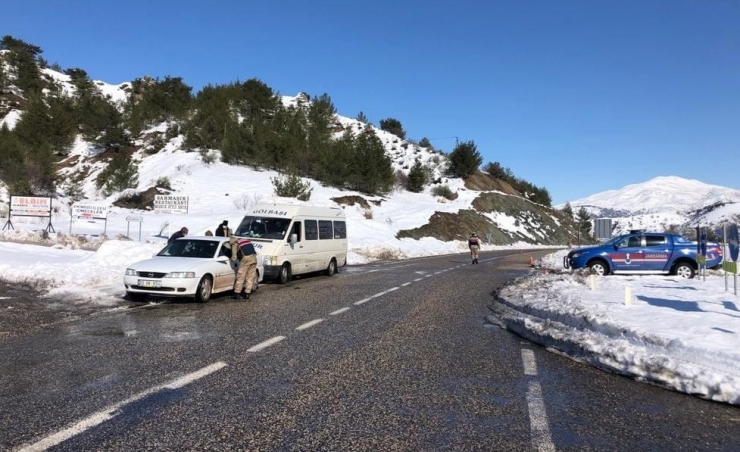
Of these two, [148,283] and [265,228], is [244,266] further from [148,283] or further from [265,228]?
[265,228]

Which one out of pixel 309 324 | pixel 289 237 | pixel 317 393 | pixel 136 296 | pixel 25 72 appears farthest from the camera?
pixel 25 72

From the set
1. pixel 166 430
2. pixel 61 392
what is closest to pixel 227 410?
pixel 166 430

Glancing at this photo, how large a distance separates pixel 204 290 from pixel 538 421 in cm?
914

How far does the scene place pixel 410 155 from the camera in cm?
8169

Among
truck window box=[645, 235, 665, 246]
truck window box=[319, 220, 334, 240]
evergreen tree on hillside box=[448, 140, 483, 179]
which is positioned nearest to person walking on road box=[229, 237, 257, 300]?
truck window box=[319, 220, 334, 240]

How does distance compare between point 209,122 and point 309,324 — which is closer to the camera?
point 309,324

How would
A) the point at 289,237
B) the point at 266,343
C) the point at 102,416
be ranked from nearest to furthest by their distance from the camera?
1. the point at 102,416
2. the point at 266,343
3. the point at 289,237

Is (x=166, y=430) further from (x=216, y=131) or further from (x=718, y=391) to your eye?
(x=216, y=131)

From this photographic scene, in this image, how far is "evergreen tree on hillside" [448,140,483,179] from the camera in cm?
7594

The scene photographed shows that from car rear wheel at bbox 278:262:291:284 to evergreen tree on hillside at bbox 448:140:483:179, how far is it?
204 feet

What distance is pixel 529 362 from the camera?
6883 mm

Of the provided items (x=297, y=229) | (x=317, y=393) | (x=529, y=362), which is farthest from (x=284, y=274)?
(x=317, y=393)

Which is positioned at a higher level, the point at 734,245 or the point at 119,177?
the point at 119,177

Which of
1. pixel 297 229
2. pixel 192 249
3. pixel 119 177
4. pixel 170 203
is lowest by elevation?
pixel 192 249
